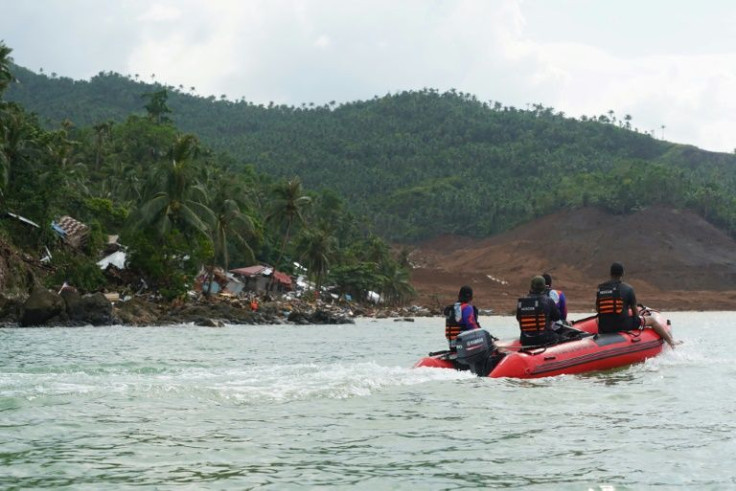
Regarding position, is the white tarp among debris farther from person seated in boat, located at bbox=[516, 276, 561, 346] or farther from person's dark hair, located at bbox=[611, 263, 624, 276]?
person's dark hair, located at bbox=[611, 263, 624, 276]

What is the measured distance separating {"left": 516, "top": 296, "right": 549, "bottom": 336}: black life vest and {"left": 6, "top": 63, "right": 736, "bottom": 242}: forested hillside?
96.4 m

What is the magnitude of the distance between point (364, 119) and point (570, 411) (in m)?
184

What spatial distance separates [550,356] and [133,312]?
1087 inches

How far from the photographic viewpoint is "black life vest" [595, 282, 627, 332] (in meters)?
17.4

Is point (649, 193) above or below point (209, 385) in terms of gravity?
above

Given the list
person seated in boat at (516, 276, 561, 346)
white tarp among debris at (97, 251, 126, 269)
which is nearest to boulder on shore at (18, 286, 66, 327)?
white tarp among debris at (97, 251, 126, 269)

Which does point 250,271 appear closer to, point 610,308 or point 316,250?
point 316,250

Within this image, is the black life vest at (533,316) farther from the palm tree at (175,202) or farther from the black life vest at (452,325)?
the palm tree at (175,202)

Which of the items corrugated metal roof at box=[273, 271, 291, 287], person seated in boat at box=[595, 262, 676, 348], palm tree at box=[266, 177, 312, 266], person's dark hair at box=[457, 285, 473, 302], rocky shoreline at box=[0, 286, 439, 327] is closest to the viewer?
person's dark hair at box=[457, 285, 473, 302]

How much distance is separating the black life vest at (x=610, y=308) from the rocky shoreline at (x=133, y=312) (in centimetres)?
2292

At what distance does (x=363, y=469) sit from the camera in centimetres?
814

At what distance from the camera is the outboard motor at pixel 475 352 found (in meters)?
15.2

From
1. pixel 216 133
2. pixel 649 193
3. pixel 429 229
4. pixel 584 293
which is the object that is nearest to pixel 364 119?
pixel 216 133

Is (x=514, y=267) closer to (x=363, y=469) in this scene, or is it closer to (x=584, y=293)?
(x=584, y=293)
